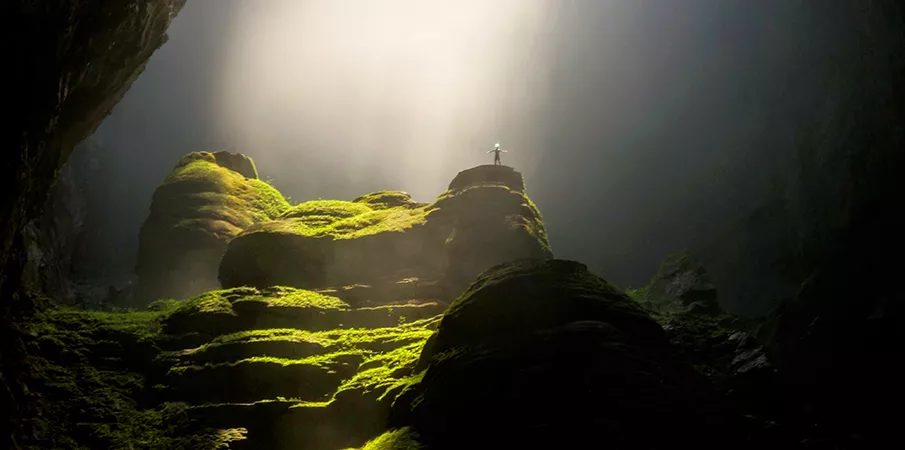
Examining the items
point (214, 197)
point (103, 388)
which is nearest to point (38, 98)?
point (103, 388)

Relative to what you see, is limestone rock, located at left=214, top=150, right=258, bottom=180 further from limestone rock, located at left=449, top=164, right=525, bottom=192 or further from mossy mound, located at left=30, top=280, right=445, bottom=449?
mossy mound, located at left=30, top=280, right=445, bottom=449

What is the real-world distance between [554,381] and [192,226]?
27791mm

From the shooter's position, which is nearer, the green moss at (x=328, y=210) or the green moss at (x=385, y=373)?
the green moss at (x=385, y=373)

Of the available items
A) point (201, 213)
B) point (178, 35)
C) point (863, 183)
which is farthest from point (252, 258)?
point (178, 35)

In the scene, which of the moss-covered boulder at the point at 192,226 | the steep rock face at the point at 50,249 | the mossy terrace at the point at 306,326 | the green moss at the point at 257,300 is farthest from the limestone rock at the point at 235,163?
the green moss at the point at 257,300

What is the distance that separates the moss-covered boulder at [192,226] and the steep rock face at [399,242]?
26.4ft

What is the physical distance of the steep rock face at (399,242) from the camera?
22.4 metres

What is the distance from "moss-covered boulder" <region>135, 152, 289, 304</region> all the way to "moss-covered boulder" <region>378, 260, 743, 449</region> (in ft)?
76.5

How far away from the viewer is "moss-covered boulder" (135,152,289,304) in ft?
105

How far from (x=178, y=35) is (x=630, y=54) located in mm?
58634

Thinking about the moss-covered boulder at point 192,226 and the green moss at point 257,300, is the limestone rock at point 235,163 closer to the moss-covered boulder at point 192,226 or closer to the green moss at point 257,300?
the moss-covered boulder at point 192,226

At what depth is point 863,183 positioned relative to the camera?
19.2 meters

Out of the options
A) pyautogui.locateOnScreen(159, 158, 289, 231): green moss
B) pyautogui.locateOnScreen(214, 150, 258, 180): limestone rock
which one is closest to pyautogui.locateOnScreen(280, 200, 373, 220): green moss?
pyautogui.locateOnScreen(159, 158, 289, 231): green moss

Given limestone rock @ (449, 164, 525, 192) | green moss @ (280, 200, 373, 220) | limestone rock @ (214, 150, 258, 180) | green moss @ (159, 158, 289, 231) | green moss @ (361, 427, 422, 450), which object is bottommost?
green moss @ (361, 427, 422, 450)
